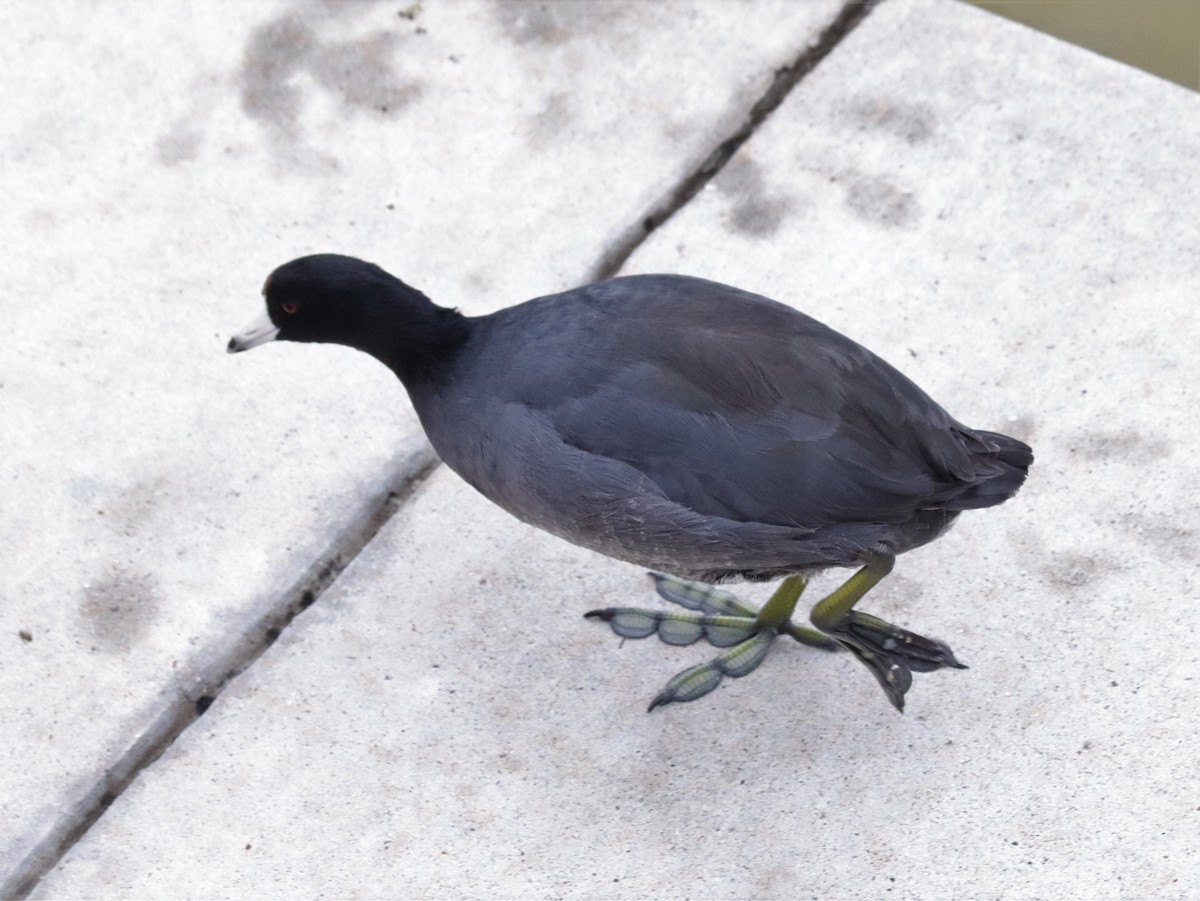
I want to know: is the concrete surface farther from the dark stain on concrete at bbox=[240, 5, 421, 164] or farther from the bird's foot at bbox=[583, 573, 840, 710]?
the dark stain on concrete at bbox=[240, 5, 421, 164]

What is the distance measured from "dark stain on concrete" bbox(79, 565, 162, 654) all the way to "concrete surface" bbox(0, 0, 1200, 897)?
0.21 ft

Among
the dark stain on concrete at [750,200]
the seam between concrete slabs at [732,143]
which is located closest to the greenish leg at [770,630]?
the seam between concrete slabs at [732,143]

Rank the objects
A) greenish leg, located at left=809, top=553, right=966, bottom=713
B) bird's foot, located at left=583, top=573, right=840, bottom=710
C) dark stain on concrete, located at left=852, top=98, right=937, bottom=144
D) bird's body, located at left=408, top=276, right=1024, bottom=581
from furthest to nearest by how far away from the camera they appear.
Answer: dark stain on concrete, located at left=852, top=98, right=937, bottom=144 < bird's foot, located at left=583, top=573, right=840, bottom=710 < greenish leg, located at left=809, top=553, right=966, bottom=713 < bird's body, located at left=408, top=276, right=1024, bottom=581

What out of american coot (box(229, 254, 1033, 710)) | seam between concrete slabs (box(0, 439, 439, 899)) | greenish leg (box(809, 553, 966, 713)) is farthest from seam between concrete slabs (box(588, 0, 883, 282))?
greenish leg (box(809, 553, 966, 713))

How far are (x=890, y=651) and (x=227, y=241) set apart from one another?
212cm

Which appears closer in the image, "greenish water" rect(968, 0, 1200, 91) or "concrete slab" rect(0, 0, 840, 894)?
"concrete slab" rect(0, 0, 840, 894)

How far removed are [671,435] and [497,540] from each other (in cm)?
81

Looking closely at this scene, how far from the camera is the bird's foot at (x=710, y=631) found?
3182mm

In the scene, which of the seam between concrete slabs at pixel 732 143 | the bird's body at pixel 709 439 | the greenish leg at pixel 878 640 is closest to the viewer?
the bird's body at pixel 709 439

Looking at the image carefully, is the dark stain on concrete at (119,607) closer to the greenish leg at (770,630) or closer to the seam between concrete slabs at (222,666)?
the seam between concrete slabs at (222,666)

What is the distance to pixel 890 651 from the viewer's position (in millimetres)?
3035

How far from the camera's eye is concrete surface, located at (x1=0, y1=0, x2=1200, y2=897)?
9.57ft

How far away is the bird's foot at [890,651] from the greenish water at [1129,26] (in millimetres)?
2725

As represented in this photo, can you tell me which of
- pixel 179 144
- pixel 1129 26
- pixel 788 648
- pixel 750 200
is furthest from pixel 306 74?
pixel 1129 26
